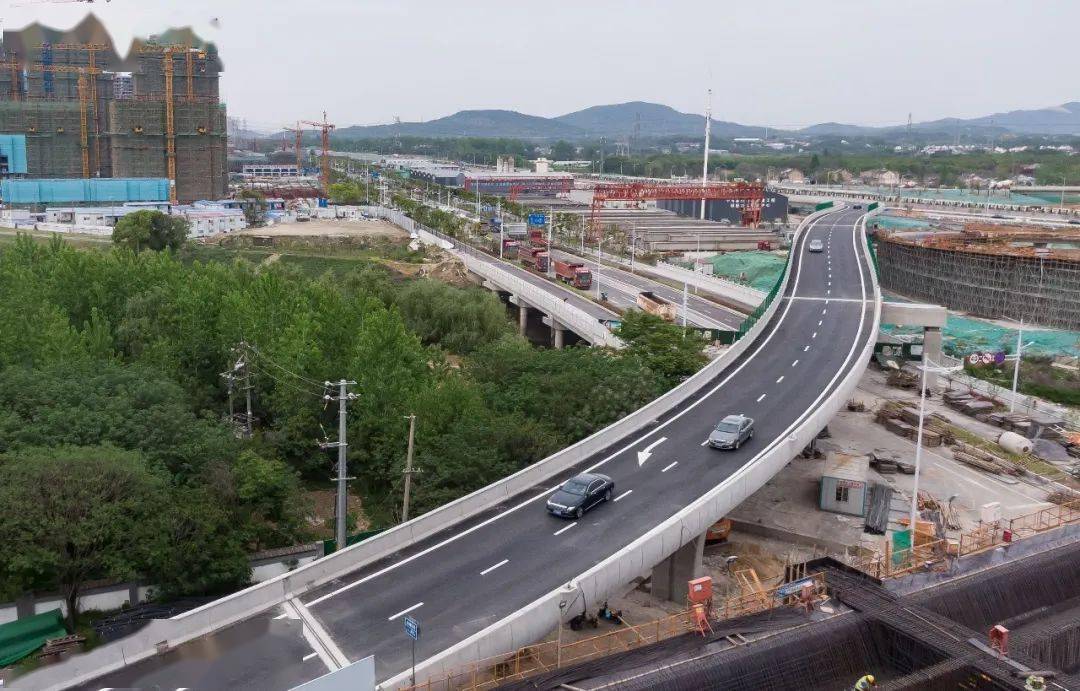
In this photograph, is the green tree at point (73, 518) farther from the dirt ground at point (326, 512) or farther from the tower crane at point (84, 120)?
the tower crane at point (84, 120)

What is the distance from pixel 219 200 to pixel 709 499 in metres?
112

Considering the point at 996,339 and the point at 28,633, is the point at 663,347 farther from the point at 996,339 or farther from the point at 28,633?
the point at 996,339

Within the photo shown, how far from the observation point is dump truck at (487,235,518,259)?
92562mm

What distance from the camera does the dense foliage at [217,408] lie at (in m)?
23.5

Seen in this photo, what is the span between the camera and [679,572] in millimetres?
26469

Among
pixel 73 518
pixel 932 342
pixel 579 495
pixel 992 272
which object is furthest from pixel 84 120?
pixel 579 495

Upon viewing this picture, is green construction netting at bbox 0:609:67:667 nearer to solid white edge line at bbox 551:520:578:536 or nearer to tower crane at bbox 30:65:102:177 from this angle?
solid white edge line at bbox 551:520:578:536

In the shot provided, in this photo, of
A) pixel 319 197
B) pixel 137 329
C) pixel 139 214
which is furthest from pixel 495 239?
pixel 137 329

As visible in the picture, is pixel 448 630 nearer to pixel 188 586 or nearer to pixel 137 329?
pixel 188 586

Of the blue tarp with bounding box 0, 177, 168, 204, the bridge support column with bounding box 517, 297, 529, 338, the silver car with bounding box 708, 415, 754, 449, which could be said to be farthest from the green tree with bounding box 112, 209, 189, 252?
the silver car with bounding box 708, 415, 754, 449

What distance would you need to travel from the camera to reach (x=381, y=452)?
111 ft

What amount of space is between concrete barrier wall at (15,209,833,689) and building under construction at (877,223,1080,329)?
4792cm

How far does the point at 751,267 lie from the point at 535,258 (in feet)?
69.0

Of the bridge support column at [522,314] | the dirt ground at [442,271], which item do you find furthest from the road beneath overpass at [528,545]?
the dirt ground at [442,271]
